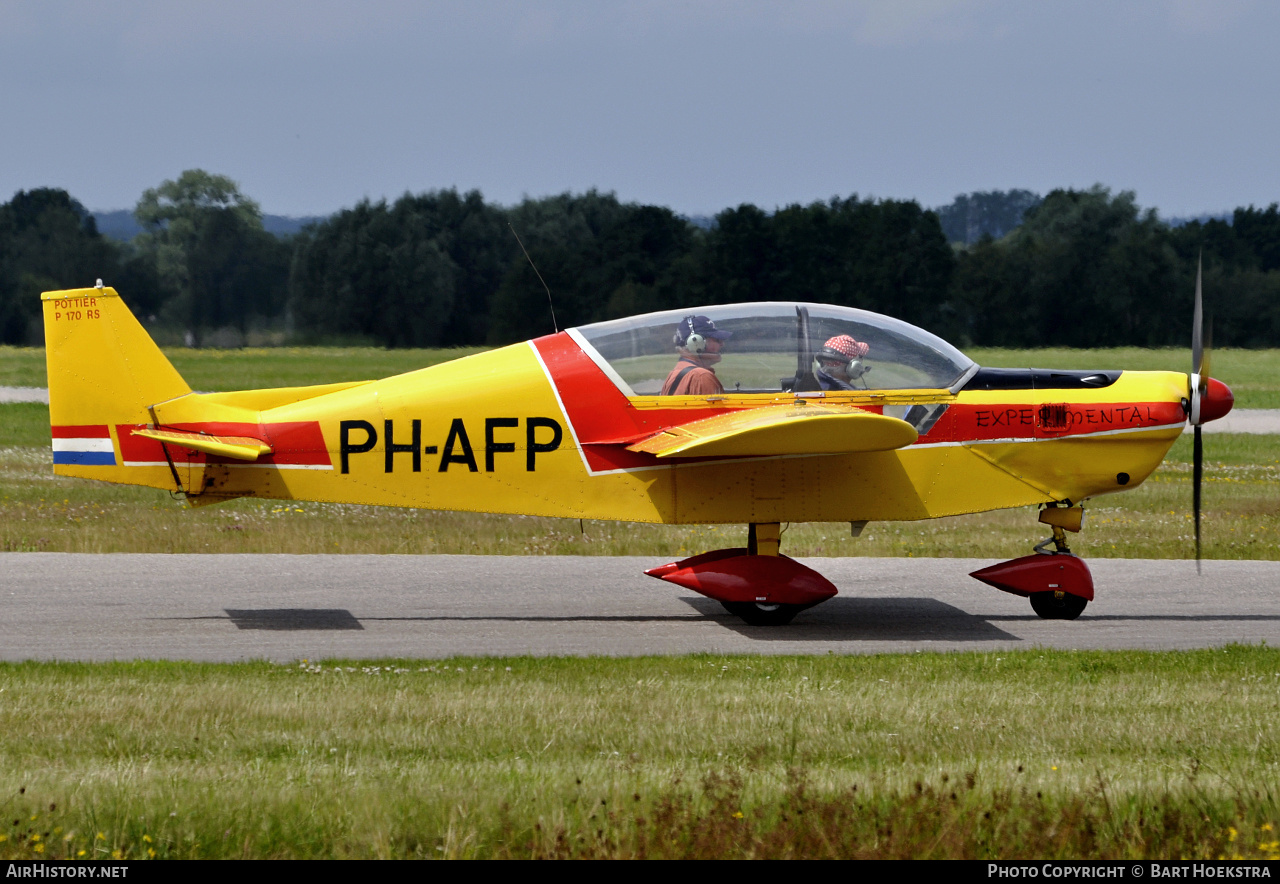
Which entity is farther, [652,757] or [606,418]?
[606,418]

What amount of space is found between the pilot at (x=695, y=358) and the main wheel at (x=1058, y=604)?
10.2 ft

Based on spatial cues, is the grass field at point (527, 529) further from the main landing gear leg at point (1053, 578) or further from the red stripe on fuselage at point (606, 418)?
the red stripe on fuselage at point (606, 418)

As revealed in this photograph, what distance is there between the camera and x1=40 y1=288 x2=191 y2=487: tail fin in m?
10.0

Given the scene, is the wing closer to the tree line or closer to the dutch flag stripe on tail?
the dutch flag stripe on tail

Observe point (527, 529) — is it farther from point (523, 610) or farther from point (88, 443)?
point (88, 443)

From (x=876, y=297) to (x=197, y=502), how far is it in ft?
156

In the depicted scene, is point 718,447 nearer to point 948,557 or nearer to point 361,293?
point 948,557

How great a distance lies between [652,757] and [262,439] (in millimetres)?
4981

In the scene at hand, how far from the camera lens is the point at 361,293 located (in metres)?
47.8

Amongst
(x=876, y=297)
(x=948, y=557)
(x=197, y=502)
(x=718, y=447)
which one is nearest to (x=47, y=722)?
(x=197, y=502)

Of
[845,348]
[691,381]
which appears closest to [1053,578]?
[845,348]

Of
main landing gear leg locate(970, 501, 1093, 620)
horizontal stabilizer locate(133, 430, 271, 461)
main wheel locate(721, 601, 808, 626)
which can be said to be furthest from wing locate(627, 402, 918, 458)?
horizontal stabilizer locate(133, 430, 271, 461)

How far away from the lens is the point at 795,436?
959 cm

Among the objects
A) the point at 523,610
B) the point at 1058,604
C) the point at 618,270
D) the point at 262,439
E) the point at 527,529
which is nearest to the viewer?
the point at 262,439
